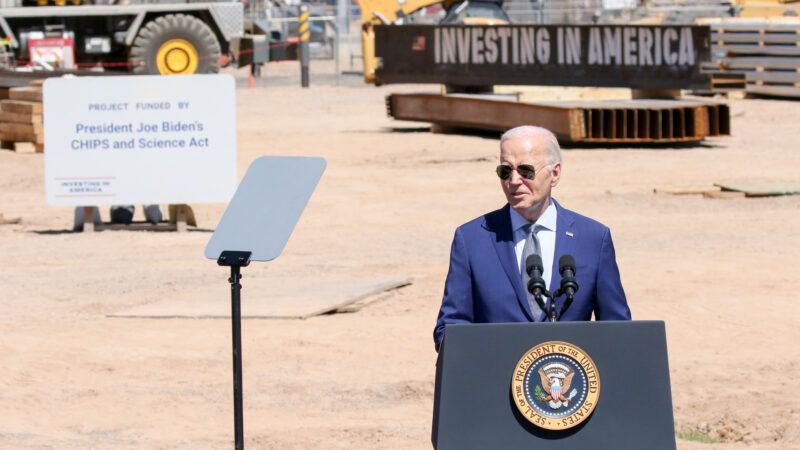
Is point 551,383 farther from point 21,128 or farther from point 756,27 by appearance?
point 756,27

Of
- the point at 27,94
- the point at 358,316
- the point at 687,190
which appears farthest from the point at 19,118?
the point at 358,316

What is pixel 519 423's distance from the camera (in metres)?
4.25

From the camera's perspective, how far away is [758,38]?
116 feet

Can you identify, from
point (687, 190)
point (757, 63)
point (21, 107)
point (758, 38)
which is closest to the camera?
point (687, 190)

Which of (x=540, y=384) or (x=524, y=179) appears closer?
(x=540, y=384)

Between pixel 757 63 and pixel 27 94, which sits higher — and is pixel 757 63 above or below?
above

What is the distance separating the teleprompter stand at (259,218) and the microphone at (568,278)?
5.16 feet

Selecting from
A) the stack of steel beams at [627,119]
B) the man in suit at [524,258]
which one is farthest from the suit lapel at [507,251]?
the stack of steel beams at [627,119]

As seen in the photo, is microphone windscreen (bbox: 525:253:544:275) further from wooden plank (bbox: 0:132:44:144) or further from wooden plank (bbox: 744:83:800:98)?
wooden plank (bbox: 744:83:800:98)

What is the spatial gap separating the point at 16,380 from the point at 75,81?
6840mm

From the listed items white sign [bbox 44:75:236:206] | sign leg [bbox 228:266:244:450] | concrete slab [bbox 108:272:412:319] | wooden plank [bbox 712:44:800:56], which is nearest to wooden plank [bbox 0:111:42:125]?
white sign [bbox 44:75:236:206]

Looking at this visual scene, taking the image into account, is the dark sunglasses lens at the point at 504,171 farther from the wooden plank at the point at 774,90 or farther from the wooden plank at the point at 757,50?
the wooden plank at the point at 757,50

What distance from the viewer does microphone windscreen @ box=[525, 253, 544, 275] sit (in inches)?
175

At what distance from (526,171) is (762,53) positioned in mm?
31667
